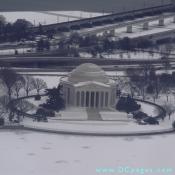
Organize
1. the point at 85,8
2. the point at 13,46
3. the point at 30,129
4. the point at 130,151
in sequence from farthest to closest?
the point at 85,8 → the point at 13,46 → the point at 30,129 → the point at 130,151

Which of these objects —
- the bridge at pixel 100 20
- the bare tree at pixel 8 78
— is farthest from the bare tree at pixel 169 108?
the bridge at pixel 100 20

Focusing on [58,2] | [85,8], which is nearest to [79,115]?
[85,8]

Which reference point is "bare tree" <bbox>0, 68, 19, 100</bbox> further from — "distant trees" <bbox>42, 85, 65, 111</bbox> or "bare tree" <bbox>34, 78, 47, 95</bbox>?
"distant trees" <bbox>42, 85, 65, 111</bbox>

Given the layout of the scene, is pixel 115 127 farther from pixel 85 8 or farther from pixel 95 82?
pixel 85 8

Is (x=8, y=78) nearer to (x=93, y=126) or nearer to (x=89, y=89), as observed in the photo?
(x=89, y=89)

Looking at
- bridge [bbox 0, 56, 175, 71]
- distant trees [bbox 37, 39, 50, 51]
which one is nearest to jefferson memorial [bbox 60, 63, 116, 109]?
bridge [bbox 0, 56, 175, 71]

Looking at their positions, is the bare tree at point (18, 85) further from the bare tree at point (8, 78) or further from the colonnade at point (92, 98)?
the colonnade at point (92, 98)
